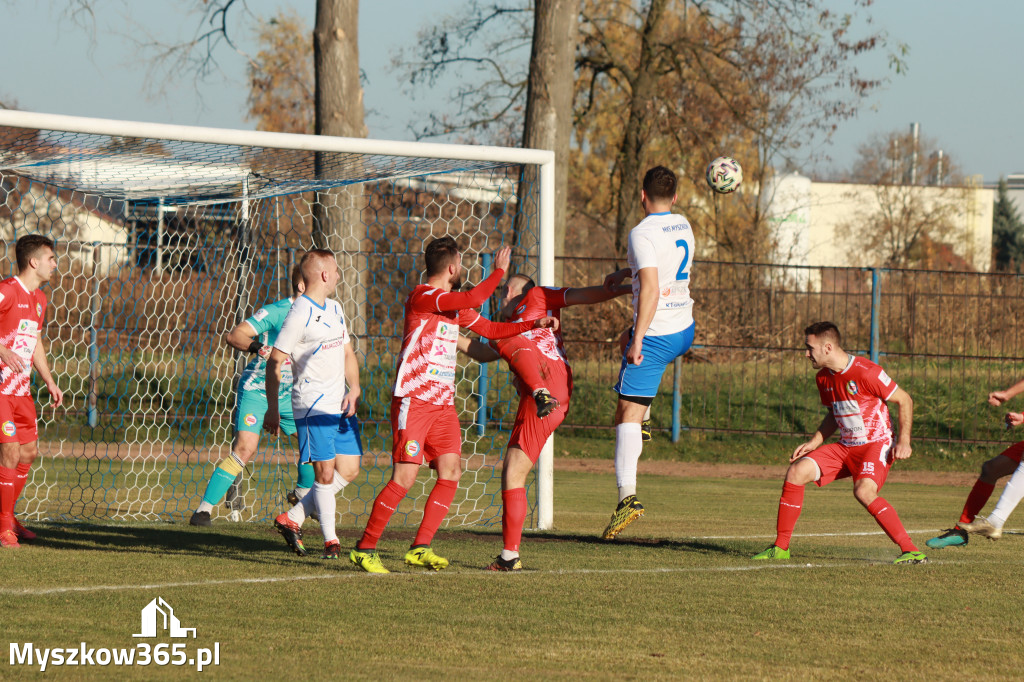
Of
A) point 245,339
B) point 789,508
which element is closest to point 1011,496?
point 789,508

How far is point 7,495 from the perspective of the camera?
6.86 meters

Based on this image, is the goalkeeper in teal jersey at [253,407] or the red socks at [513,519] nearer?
A: the red socks at [513,519]

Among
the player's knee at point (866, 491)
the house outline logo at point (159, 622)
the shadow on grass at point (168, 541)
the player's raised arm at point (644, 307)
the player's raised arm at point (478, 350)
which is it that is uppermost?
the player's raised arm at point (644, 307)

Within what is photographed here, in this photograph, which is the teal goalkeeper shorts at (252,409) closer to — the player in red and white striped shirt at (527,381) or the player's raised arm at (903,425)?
the player in red and white striped shirt at (527,381)

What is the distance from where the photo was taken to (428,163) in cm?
887

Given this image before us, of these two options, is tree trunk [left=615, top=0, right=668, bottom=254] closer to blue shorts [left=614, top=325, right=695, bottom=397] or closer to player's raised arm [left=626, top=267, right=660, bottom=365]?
blue shorts [left=614, top=325, right=695, bottom=397]

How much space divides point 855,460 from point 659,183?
2.09m

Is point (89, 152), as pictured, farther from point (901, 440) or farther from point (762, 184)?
point (762, 184)

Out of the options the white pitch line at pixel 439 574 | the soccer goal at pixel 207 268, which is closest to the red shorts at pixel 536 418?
the white pitch line at pixel 439 574

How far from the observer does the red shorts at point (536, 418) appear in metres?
6.25

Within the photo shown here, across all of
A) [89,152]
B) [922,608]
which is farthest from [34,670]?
[89,152]

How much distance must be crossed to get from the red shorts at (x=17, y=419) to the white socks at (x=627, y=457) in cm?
377

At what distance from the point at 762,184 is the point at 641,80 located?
4.84 m

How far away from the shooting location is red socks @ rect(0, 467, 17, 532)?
6.85 meters
